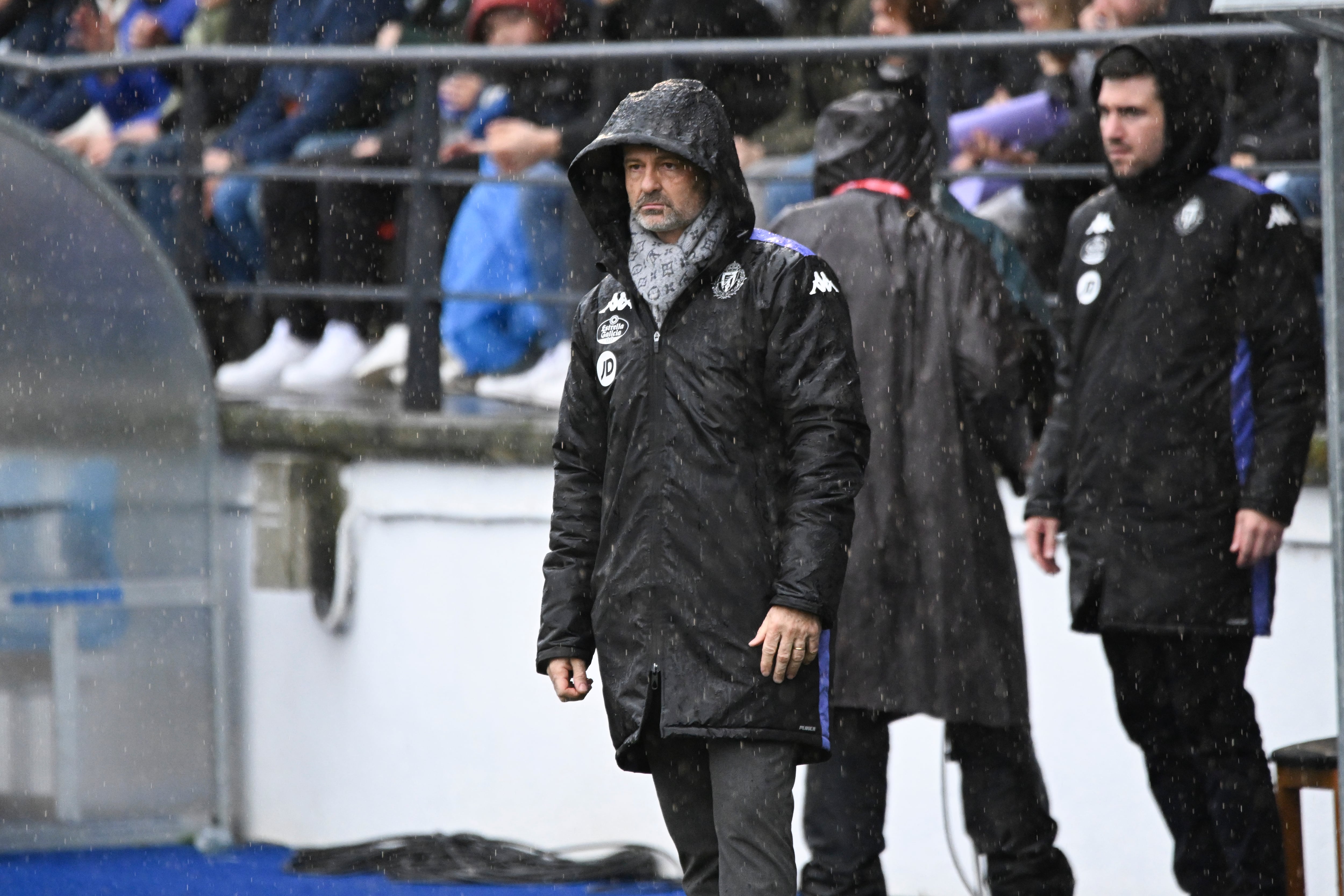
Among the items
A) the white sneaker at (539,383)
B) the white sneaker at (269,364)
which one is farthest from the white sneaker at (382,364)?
the white sneaker at (539,383)

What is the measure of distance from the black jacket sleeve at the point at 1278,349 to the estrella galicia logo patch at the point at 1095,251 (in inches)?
14.3

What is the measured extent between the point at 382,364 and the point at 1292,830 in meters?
4.54

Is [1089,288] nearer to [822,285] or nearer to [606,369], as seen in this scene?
[822,285]

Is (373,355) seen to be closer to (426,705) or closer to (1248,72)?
(426,705)

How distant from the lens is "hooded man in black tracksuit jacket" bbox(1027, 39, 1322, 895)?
18.2 feet

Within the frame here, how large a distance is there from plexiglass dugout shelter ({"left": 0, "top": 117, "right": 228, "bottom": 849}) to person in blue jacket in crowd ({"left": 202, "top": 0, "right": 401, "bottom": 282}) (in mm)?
1026

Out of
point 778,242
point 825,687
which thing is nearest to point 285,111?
point 778,242

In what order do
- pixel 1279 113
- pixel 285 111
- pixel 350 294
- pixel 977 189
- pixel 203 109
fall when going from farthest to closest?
pixel 285 111 → pixel 203 109 → pixel 350 294 → pixel 977 189 → pixel 1279 113

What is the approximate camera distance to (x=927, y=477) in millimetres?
5781

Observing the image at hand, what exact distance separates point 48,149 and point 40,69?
968mm

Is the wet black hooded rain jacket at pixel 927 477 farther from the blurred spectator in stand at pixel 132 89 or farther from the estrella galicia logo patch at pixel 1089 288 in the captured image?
the blurred spectator in stand at pixel 132 89

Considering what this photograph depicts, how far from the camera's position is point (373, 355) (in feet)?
30.0

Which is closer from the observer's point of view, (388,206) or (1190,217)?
(1190,217)

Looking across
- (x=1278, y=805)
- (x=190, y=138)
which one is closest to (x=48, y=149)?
(x=190, y=138)
